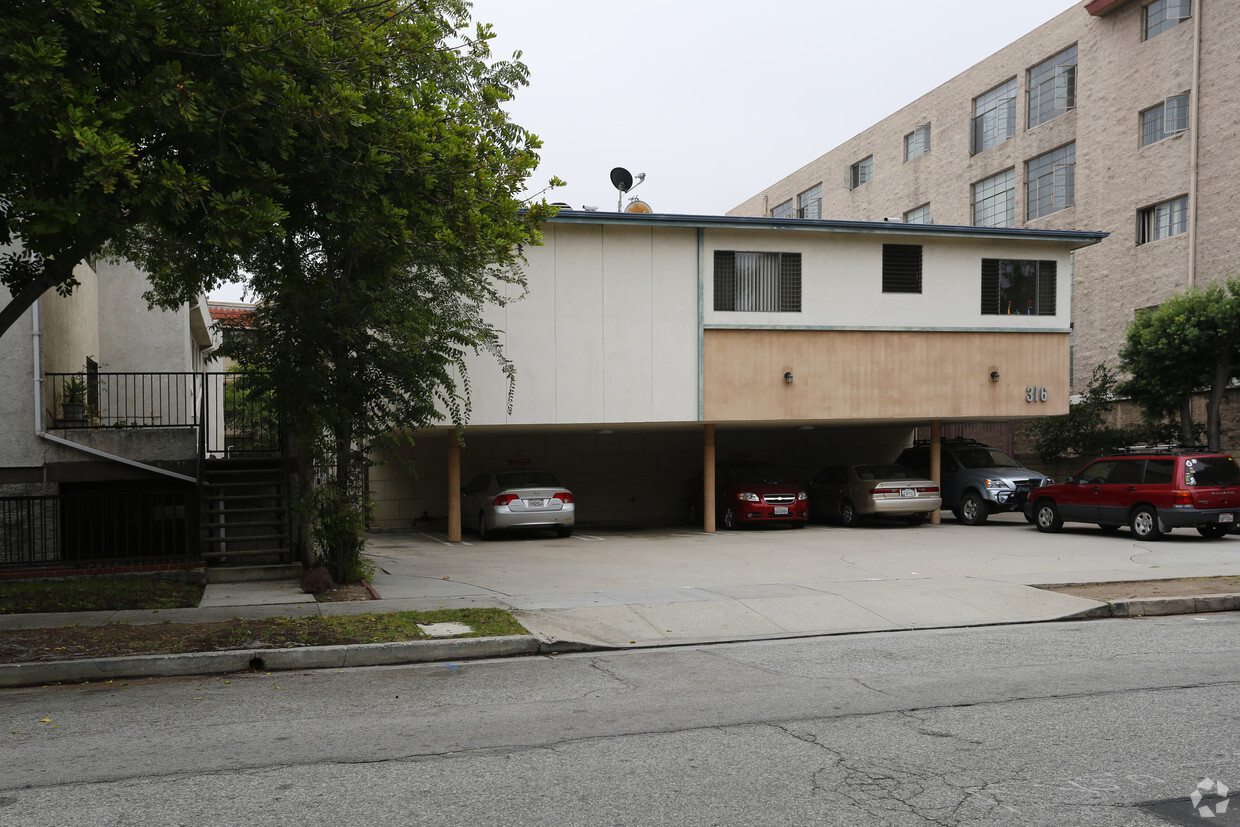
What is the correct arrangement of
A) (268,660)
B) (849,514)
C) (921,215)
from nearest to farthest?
1. (268,660)
2. (849,514)
3. (921,215)

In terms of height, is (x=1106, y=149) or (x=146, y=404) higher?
(x=1106, y=149)

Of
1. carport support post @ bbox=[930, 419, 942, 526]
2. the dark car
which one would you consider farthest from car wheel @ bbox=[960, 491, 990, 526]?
the dark car

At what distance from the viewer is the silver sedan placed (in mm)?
19797

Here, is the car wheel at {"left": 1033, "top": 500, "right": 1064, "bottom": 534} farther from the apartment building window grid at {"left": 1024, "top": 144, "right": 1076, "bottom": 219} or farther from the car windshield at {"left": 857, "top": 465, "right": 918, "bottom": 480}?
the apartment building window grid at {"left": 1024, "top": 144, "right": 1076, "bottom": 219}

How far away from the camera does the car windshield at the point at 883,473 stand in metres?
22.4

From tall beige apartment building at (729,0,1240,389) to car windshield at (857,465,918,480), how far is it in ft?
13.3

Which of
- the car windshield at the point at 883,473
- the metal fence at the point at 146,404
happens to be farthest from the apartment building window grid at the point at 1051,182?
the metal fence at the point at 146,404

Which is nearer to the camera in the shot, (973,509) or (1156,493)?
(1156,493)

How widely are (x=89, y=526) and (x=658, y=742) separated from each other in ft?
39.1

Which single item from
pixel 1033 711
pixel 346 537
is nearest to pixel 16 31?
pixel 346 537

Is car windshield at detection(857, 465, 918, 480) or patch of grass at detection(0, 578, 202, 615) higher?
car windshield at detection(857, 465, 918, 480)

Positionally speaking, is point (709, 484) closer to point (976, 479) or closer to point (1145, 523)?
point (976, 479)

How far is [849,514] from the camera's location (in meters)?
22.8

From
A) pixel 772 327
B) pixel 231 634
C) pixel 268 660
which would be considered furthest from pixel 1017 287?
pixel 268 660
